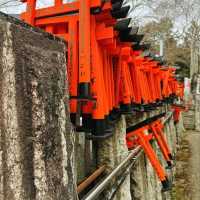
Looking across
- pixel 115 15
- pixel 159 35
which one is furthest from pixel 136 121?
pixel 159 35

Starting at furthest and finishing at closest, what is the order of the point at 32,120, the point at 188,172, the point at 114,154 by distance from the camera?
the point at 188,172
the point at 114,154
the point at 32,120

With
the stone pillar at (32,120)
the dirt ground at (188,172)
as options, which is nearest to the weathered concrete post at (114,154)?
the stone pillar at (32,120)

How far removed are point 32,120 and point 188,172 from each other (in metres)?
9.70

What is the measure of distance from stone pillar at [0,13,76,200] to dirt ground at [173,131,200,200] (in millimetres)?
7328

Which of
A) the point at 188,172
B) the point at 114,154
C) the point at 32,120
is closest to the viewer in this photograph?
the point at 32,120

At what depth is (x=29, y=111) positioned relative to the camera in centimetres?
105

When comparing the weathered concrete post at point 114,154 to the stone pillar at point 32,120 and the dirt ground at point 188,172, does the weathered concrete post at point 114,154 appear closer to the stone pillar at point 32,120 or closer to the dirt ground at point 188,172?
the stone pillar at point 32,120

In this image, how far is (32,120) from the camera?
1.05m

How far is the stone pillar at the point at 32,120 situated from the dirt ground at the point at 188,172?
7.33 metres

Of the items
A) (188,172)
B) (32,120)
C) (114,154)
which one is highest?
(32,120)

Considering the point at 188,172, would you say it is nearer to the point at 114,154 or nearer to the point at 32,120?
the point at 114,154

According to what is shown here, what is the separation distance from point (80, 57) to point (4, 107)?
0.99 meters

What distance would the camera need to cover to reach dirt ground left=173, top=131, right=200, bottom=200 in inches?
326

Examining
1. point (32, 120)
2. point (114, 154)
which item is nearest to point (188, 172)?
point (114, 154)
